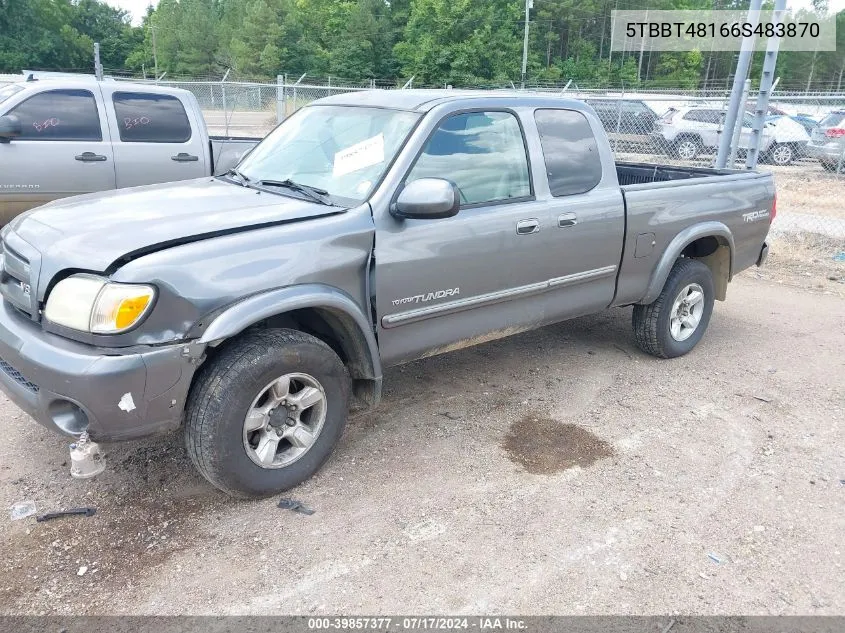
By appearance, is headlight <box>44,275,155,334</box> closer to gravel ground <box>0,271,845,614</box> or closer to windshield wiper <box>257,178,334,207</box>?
gravel ground <box>0,271,845,614</box>

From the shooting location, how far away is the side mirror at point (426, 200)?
330cm

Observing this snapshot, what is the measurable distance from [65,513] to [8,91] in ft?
19.0

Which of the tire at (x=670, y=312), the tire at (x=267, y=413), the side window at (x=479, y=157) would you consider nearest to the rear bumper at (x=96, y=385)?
the tire at (x=267, y=413)

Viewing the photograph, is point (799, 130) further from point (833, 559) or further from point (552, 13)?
point (552, 13)

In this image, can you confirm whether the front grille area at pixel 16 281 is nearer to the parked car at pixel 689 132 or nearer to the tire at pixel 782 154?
the parked car at pixel 689 132

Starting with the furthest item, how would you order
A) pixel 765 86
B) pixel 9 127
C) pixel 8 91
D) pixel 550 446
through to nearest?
pixel 765 86 → pixel 8 91 → pixel 9 127 → pixel 550 446


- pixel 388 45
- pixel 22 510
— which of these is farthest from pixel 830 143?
pixel 388 45

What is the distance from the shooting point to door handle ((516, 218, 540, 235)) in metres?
3.94

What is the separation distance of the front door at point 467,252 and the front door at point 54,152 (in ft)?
15.8

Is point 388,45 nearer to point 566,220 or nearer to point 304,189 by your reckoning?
point 566,220

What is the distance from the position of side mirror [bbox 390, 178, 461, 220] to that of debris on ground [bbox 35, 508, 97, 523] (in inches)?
79.3

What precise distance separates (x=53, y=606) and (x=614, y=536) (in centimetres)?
234

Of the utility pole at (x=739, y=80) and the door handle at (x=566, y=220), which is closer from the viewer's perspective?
the door handle at (x=566, y=220)

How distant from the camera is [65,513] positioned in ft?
10.3
